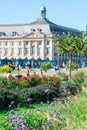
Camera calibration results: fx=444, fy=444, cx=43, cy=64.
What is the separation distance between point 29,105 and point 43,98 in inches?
49.5

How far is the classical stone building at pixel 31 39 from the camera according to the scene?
334ft

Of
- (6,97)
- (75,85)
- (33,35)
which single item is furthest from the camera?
(33,35)

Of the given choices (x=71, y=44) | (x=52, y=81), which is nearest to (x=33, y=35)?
(x=71, y=44)

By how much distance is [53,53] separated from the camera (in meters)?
102

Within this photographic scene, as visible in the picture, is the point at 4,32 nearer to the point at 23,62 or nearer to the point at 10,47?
the point at 10,47

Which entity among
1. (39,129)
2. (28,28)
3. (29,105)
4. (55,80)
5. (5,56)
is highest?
(39,129)

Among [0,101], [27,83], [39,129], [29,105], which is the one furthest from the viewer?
[27,83]

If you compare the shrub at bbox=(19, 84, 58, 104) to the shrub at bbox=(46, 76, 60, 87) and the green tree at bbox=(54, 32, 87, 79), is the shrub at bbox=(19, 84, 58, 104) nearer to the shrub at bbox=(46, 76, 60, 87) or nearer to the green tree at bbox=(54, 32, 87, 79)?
the shrub at bbox=(46, 76, 60, 87)

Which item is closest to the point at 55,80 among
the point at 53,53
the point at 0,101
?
the point at 0,101

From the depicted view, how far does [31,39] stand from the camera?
347 ft

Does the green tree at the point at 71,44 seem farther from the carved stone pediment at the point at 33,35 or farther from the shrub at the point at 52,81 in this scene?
the carved stone pediment at the point at 33,35

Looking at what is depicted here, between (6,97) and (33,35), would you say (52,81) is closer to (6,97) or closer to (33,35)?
(6,97)

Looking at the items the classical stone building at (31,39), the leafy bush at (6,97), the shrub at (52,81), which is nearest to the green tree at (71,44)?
the shrub at (52,81)

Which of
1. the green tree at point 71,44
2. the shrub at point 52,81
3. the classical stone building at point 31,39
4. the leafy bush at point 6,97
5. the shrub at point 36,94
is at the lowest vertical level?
the classical stone building at point 31,39
